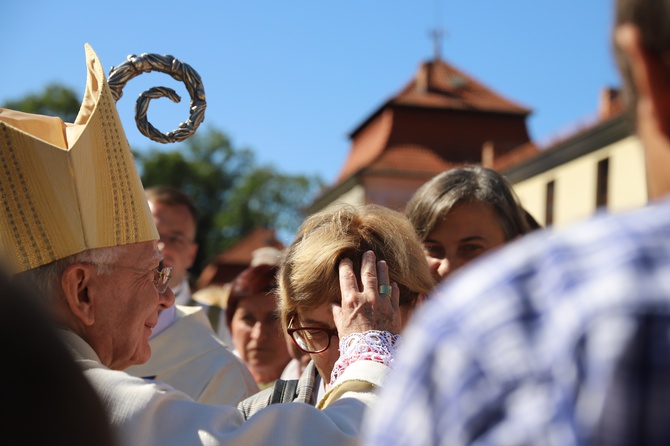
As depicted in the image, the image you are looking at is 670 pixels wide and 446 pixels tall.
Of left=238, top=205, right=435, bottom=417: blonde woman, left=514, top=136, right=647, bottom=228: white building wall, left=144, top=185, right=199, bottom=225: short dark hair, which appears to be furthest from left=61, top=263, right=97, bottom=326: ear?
left=514, top=136, right=647, bottom=228: white building wall

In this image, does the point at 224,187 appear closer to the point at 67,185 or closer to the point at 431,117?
the point at 431,117

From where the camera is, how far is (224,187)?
73688mm

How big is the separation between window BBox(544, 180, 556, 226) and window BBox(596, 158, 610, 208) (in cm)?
240

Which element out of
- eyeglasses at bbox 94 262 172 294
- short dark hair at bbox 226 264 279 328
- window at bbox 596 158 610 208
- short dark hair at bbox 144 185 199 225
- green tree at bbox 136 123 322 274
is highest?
eyeglasses at bbox 94 262 172 294

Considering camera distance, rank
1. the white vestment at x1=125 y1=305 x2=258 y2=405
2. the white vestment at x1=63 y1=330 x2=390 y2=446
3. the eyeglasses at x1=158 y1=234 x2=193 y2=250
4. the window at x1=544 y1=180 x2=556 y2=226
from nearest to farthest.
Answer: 1. the white vestment at x1=63 y1=330 x2=390 y2=446
2. the white vestment at x1=125 y1=305 x2=258 y2=405
3. the eyeglasses at x1=158 y1=234 x2=193 y2=250
4. the window at x1=544 y1=180 x2=556 y2=226

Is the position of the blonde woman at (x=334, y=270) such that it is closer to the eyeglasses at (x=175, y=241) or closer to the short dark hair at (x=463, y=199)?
the short dark hair at (x=463, y=199)

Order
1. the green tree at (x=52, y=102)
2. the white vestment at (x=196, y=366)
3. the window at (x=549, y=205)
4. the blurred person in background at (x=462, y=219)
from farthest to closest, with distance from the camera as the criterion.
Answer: the green tree at (x=52, y=102) < the window at (x=549, y=205) < the white vestment at (x=196, y=366) < the blurred person in background at (x=462, y=219)

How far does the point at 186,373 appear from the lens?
463 cm

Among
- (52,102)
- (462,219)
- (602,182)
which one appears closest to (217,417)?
(462,219)

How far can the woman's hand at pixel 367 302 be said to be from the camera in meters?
2.75

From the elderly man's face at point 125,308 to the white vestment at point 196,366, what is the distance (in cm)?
132

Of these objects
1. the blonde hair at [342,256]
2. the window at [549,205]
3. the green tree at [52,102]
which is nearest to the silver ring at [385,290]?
the blonde hair at [342,256]

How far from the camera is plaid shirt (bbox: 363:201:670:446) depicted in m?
1.05

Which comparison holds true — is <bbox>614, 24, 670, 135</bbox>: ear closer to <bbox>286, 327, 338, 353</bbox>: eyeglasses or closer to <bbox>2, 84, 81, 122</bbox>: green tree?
<bbox>286, 327, 338, 353</bbox>: eyeglasses
